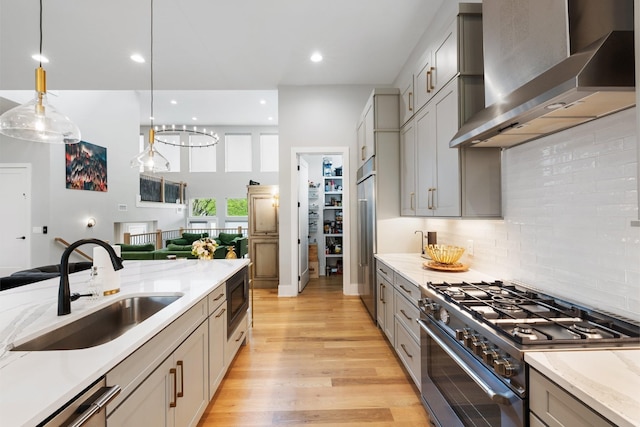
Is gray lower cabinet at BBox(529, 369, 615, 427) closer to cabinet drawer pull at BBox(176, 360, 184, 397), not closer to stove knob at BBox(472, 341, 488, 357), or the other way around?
stove knob at BBox(472, 341, 488, 357)

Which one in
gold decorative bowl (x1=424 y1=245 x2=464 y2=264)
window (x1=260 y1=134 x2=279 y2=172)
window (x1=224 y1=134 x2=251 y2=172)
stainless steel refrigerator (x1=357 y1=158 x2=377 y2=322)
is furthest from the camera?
window (x1=224 y1=134 x2=251 y2=172)

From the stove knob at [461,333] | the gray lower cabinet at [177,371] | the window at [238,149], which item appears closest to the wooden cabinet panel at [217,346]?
the gray lower cabinet at [177,371]

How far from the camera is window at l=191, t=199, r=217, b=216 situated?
965 cm

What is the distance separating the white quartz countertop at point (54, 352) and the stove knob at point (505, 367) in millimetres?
1334

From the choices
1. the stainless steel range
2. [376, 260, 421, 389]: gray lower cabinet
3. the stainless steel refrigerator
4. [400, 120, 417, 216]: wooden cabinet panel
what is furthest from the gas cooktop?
the stainless steel refrigerator

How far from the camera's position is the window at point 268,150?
9.27 metres

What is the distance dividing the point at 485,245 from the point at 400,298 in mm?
795

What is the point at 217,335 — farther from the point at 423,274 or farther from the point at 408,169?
the point at 408,169

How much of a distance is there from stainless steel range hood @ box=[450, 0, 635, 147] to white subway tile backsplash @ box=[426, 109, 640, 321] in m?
0.12

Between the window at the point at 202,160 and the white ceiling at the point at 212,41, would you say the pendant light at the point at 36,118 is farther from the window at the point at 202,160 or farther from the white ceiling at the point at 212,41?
the window at the point at 202,160

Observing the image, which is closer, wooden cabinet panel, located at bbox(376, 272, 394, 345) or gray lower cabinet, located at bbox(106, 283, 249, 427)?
gray lower cabinet, located at bbox(106, 283, 249, 427)

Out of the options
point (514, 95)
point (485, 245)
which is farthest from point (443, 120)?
point (485, 245)

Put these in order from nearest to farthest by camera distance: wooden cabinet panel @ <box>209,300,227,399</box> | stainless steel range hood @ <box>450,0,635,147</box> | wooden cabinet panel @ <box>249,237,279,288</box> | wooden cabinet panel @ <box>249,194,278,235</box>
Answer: stainless steel range hood @ <box>450,0,635,147</box>, wooden cabinet panel @ <box>209,300,227,399</box>, wooden cabinet panel @ <box>249,237,279,288</box>, wooden cabinet panel @ <box>249,194,278,235</box>

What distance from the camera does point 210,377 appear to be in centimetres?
184
